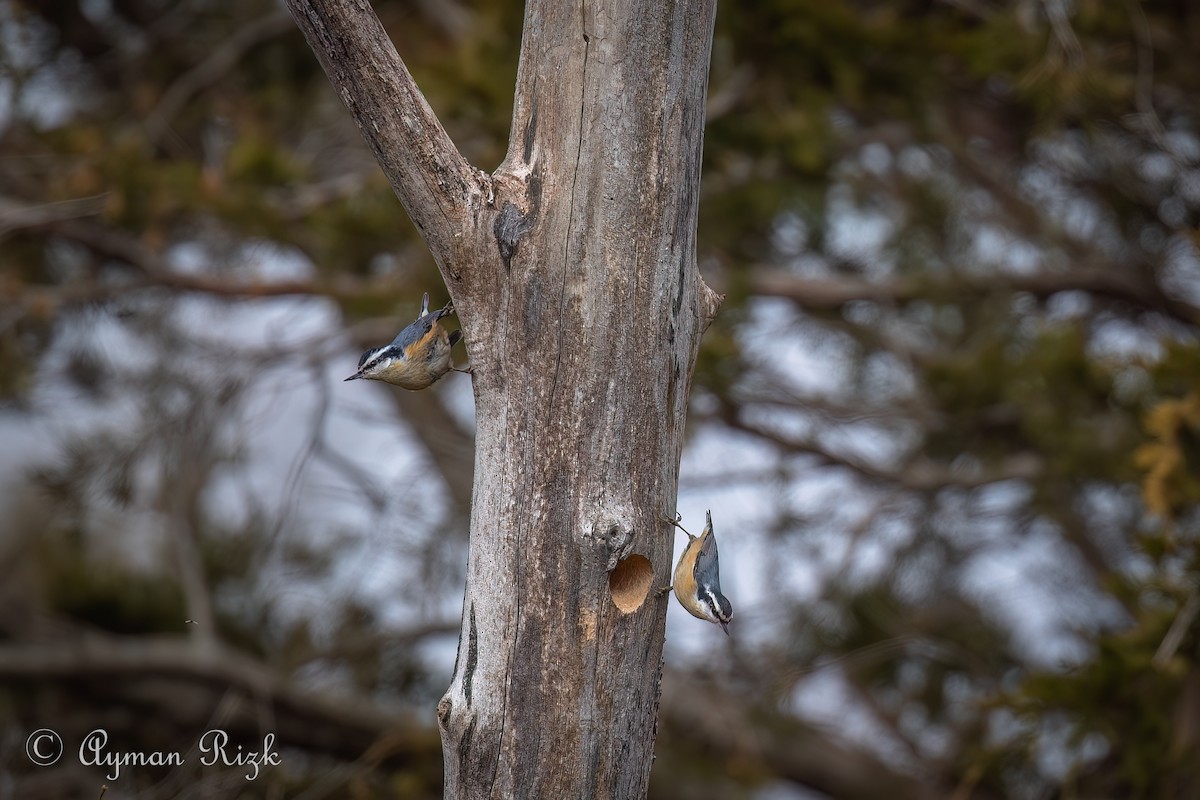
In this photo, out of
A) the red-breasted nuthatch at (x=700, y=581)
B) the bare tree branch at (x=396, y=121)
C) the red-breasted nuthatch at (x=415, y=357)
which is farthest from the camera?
the red-breasted nuthatch at (x=415, y=357)

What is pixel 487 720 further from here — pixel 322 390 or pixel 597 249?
pixel 322 390

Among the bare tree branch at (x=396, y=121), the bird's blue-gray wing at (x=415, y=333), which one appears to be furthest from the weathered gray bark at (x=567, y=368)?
the bird's blue-gray wing at (x=415, y=333)

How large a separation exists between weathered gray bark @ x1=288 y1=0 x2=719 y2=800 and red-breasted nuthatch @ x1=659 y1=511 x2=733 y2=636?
35mm

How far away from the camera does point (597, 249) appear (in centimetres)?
139

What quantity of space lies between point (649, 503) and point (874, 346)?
3.10m

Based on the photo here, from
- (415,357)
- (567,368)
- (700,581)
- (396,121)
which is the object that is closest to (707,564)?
(700,581)

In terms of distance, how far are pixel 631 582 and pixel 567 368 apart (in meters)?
0.31

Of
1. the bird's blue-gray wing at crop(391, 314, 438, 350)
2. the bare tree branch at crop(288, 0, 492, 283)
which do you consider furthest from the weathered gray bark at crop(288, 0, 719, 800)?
the bird's blue-gray wing at crop(391, 314, 438, 350)

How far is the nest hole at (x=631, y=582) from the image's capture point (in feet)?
4.58

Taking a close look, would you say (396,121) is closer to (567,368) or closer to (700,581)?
(567,368)

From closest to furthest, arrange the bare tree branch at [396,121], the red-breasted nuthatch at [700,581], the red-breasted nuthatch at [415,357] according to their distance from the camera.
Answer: the bare tree branch at [396,121] → the red-breasted nuthatch at [700,581] → the red-breasted nuthatch at [415,357]

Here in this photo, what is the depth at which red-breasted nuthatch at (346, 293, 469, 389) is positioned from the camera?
1545mm

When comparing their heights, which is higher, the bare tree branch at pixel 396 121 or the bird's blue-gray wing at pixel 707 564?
the bare tree branch at pixel 396 121

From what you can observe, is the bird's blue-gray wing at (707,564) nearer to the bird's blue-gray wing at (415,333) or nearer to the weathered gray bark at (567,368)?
the weathered gray bark at (567,368)
